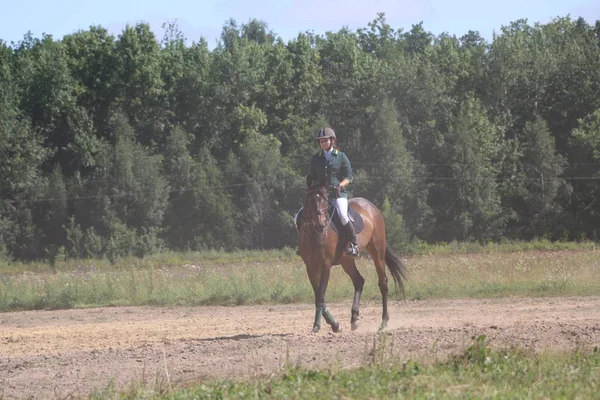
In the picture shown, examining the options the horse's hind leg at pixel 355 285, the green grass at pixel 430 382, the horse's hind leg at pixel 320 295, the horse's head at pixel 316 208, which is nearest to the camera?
the green grass at pixel 430 382

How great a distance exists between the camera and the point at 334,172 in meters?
14.7

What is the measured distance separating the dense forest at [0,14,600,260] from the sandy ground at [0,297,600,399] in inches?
1164

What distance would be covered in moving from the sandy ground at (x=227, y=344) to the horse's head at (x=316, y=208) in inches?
64.6

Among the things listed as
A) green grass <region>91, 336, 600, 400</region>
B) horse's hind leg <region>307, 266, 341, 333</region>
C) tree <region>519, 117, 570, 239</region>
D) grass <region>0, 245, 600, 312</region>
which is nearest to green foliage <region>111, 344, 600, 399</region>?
green grass <region>91, 336, 600, 400</region>

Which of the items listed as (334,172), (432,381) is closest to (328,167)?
(334,172)

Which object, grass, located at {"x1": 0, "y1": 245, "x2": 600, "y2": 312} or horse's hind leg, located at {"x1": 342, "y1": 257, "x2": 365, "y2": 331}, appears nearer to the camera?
horse's hind leg, located at {"x1": 342, "y1": 257, "x2": 365, "y2": 331}

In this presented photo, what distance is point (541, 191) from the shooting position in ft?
172

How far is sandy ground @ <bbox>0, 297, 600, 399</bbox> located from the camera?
34.9 ft

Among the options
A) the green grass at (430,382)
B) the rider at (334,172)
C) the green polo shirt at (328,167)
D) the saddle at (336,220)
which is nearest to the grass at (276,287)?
the saddle at (336,220)

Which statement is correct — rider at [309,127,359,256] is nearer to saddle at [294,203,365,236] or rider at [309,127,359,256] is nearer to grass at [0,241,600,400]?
saddle at [294,203,365,236]

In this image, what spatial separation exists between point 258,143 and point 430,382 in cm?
4494

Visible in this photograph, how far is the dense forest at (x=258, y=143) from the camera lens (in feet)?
166

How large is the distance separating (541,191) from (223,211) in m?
17.2

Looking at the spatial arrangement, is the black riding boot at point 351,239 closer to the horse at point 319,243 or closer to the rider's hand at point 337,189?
the horse at point 319,243
